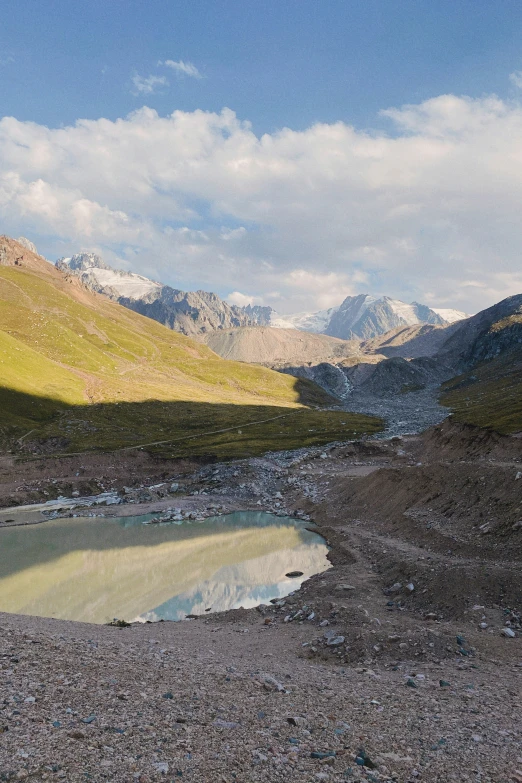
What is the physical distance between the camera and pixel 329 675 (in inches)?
823

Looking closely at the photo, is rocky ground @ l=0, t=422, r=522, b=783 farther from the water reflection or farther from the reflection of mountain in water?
the water reflection

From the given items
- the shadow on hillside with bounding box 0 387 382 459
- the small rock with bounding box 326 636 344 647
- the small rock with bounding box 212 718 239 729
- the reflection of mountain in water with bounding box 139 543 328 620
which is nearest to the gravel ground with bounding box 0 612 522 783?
the small rock with bounding box 212 718 239 729

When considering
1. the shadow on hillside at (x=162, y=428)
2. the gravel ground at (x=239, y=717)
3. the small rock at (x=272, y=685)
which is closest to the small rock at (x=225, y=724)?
the gravel ground at (x=239, y=717)

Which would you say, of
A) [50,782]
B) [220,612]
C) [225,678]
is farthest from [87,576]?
[50,782]

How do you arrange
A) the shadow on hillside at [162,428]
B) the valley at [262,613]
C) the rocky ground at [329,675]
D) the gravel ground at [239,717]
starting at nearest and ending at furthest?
the gravel ground at [239,717]
the rocky ground at [329,675]
the valley at [262,613]
the shadow on hillside at [162,428]

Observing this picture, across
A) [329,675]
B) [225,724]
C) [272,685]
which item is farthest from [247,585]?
[225,724]

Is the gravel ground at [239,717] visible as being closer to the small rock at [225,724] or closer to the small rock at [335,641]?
the small rock at [225,724]

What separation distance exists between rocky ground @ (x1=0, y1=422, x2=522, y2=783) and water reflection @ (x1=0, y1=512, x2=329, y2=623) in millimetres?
5295

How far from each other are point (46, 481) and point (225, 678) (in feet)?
239

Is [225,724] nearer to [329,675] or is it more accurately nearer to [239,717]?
[239,717]

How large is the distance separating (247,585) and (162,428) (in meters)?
92.5

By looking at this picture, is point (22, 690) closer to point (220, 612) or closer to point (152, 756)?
point (152, 756)

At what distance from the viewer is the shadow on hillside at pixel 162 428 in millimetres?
104375

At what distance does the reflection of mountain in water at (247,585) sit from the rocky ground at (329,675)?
10.6 ft
